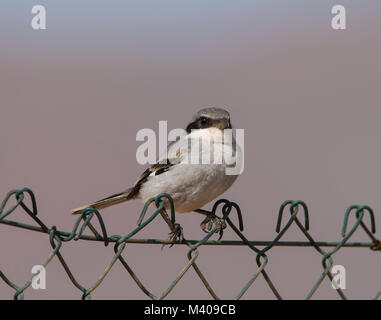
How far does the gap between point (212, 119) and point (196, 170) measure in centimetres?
55

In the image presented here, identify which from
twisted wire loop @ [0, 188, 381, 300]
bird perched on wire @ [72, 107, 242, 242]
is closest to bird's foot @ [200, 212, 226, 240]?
bird perched on wire @ [72, 107, 242, 242]

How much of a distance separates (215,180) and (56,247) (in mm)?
1688

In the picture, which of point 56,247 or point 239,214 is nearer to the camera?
point 56,247

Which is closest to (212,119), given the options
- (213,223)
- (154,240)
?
(213,223)

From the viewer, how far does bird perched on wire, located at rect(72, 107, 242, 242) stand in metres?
3.70

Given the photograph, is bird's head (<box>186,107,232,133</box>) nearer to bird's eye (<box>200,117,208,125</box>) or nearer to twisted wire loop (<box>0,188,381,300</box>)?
bird's eye (<box>200,117,208,125</box>)

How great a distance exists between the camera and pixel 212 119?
414 cm

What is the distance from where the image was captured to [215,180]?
3.68 meters

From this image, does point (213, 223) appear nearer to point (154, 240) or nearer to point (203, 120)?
point (203, 120)

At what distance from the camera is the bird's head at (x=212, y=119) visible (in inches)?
162
